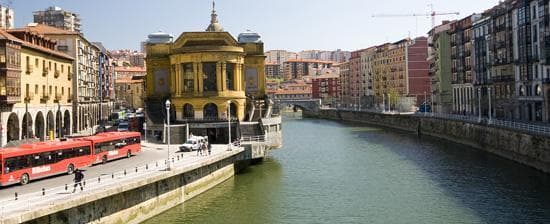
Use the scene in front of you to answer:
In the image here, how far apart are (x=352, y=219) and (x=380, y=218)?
2.01 m

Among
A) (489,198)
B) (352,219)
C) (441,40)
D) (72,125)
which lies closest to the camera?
(352,219)

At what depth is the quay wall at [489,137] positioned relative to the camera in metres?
59.3

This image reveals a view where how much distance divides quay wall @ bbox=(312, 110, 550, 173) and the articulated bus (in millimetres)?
40780

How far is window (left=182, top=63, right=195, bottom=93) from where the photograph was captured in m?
79.0

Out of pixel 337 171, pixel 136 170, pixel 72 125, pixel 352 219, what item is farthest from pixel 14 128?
pixel 352 219

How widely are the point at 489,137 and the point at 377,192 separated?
33.7m

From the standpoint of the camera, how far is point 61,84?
274ft

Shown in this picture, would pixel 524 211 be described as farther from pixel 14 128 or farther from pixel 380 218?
pixel 14 128

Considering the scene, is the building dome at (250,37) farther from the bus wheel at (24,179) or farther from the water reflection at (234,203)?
the bus wheel at (24,179)

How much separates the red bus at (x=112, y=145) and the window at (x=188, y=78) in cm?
2199

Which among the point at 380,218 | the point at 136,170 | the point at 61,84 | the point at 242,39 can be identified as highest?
the point at 242,39

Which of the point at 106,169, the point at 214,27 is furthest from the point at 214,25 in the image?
the point at 106,169

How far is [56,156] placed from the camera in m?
42.8

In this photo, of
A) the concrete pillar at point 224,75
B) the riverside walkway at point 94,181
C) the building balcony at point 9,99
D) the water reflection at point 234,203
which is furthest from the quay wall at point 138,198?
the building balcony at point 9,99
